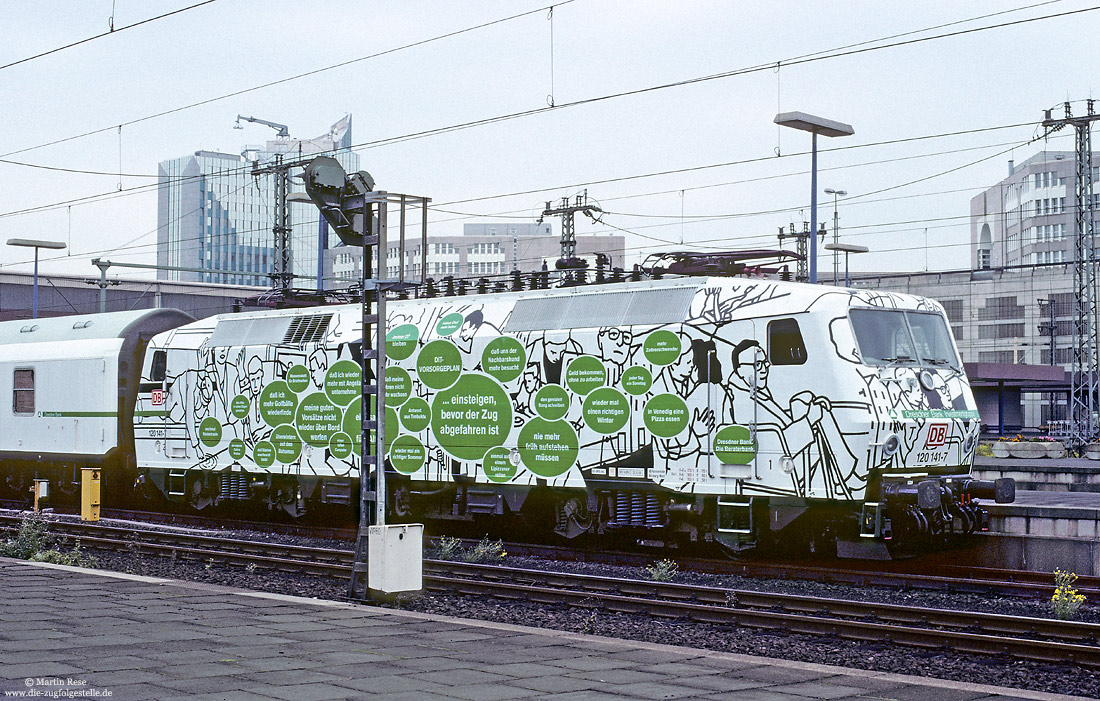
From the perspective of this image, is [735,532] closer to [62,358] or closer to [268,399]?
[268,399]

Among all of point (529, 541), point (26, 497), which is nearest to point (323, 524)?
point (529, 541)

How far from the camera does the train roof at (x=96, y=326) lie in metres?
22.9

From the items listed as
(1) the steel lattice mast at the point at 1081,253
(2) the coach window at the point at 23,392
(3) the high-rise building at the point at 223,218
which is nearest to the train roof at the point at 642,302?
(2) the coach window at the point at 23,392

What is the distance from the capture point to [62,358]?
77.5ft

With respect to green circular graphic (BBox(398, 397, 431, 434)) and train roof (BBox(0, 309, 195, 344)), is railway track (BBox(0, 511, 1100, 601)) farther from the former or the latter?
train roof (BBox(0, 309, 195, 344))

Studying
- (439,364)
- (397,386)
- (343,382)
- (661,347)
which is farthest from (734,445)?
(343,382)

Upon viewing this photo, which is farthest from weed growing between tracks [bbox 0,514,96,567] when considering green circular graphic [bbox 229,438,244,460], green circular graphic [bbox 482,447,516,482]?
green circular graphic [bbox 482,447,516,482]

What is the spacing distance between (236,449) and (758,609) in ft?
37.4

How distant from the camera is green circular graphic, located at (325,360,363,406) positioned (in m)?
18.9

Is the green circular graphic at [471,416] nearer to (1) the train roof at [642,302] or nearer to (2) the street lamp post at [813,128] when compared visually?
(1) the train roof at [642,302]

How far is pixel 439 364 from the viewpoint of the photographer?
18.0 metres

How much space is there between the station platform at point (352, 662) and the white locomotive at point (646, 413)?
13.9ft

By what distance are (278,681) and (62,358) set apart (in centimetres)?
1779

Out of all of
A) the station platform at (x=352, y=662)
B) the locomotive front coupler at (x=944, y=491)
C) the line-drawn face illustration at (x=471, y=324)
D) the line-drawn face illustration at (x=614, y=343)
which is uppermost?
the line-drawn face illustration at (x=471, y=324)
